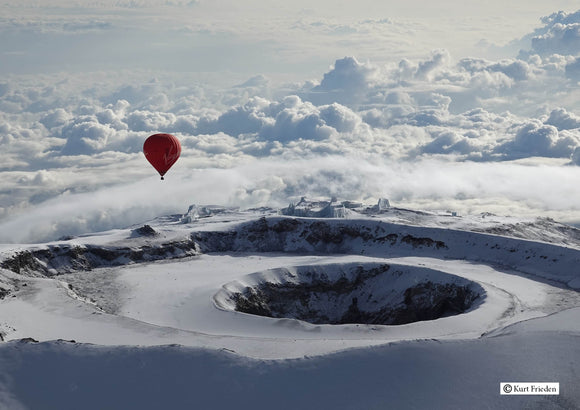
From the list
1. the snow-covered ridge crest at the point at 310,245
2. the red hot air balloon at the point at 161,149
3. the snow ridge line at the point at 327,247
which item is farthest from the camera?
the snow-covered ridge crest at the point at 310,245

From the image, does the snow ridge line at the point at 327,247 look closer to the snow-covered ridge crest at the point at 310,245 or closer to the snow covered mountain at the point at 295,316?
the snow-covered ridge crest at the point at 310,245

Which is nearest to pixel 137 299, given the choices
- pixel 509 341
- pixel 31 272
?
pixel 31 272

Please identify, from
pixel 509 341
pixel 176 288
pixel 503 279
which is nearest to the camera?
pixel 509 341

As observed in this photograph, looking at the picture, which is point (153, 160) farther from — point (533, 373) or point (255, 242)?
point (533, 373)

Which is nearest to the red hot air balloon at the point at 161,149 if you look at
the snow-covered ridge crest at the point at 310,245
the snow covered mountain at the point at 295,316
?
the snow covered mountain at the point at 295,316

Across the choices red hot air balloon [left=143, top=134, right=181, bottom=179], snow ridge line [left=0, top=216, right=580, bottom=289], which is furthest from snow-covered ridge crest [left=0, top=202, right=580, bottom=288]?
red hot air balloon [left=143, top=134, right=181, bottom=179]

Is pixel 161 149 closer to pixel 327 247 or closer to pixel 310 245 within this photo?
pixel 310 245

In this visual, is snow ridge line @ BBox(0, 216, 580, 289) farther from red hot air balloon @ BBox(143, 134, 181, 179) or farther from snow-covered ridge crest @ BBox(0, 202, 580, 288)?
red hot air balloon @ BBox(143, 134, 181, 179)
